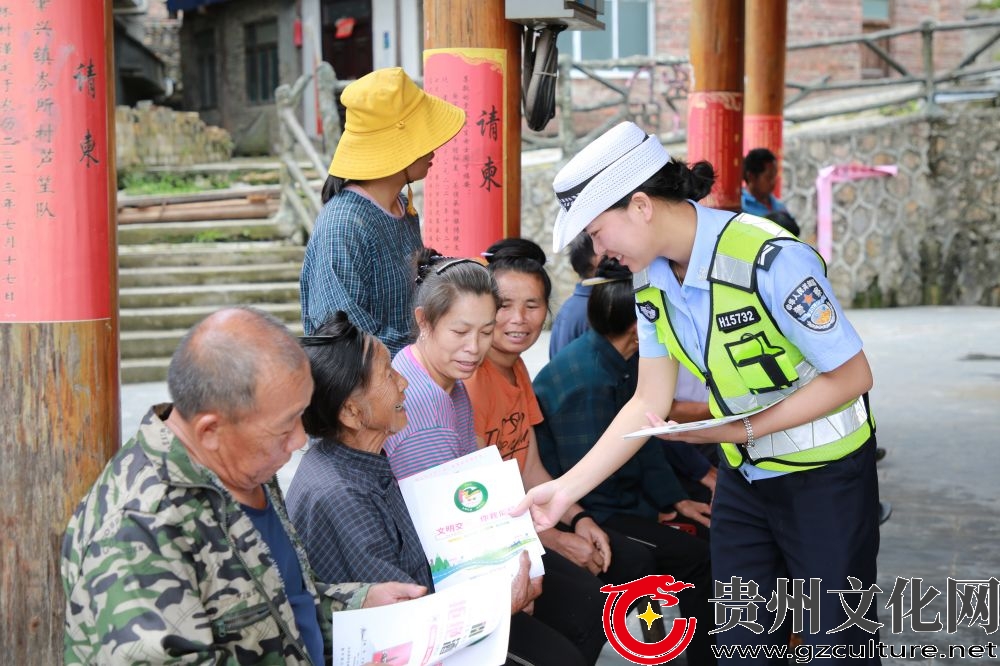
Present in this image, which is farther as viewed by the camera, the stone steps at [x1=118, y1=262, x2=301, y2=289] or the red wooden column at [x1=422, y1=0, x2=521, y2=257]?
the stone steps at [x1=118, y1=262, x2=301, y2=289]

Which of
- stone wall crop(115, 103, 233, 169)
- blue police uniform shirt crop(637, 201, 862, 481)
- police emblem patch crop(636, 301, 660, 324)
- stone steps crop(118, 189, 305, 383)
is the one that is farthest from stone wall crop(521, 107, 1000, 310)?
blue police uniform shirt crop(637, 201, 862, 481)

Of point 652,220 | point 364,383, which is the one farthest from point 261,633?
point 652,220

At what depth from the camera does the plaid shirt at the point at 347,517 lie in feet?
7.99

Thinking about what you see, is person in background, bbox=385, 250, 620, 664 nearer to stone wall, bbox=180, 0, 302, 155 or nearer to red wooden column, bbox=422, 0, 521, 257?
red wooden column, bbox=422, 0, 521, 257

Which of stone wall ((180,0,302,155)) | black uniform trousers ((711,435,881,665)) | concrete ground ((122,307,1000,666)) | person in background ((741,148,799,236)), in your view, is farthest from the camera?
stone wall ((180,0,302,155))

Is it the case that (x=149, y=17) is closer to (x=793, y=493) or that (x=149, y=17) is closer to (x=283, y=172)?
(x=283, y=172)

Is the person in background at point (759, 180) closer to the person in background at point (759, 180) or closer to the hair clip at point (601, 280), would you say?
the person in background at point (759, 180)

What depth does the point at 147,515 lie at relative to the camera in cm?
181

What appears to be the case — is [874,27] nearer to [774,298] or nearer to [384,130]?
[384,130]

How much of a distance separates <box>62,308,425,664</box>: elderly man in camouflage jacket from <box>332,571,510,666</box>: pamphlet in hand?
0.16 meters

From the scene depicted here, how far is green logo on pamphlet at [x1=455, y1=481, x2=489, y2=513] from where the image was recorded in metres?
2.66

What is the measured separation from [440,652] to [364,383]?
0.63 m

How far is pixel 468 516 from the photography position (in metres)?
2.67

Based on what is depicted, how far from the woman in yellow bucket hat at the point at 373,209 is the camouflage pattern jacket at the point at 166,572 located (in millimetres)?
1309
